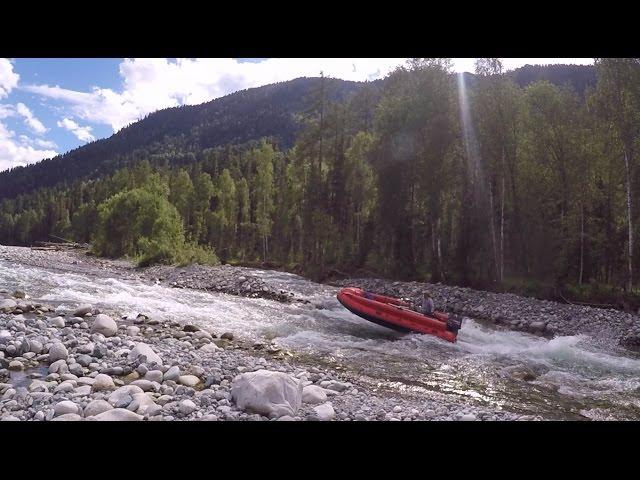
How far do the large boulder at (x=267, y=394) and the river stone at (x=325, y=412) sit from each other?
30cm

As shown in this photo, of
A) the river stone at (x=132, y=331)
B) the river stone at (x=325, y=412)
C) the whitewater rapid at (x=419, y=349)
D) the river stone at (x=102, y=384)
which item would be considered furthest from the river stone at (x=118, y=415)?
the river stone at (x=132, y=331)

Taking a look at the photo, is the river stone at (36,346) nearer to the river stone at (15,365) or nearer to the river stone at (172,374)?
the river stone at (15,365)

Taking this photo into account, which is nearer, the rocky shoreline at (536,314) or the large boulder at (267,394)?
the large boulder at (267,394)

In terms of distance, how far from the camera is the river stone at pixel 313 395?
704 cm

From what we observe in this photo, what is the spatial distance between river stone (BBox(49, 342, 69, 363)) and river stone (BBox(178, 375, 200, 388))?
2.29 m

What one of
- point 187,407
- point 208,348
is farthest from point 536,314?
point 187,407

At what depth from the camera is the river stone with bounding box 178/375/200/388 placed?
7.51 m

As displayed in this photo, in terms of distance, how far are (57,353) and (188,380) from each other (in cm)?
260

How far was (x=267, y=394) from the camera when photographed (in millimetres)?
6426

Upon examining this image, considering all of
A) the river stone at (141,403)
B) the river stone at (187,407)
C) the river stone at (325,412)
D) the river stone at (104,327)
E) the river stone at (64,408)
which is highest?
the river stone at (104,327)

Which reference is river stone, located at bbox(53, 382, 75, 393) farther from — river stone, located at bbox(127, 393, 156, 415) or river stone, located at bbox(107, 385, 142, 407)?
river stone, located at bbox(127, 393, 156, 415)

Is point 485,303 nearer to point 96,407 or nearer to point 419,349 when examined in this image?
point 419,349
